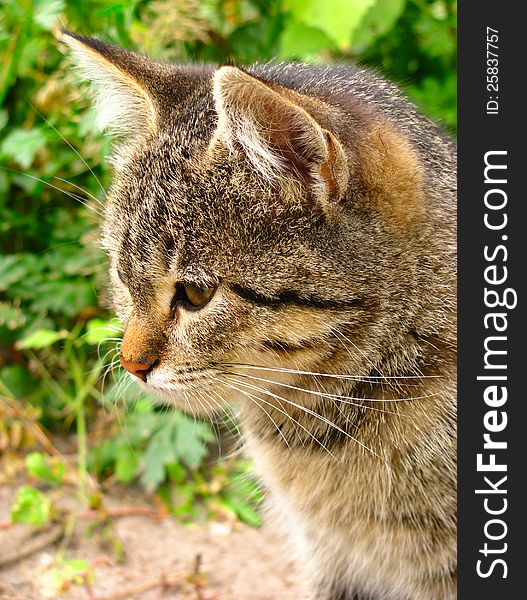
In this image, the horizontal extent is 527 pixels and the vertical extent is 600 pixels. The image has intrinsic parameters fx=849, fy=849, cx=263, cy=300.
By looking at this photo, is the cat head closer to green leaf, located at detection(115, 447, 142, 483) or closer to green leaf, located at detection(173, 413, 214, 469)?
green leaf, located at detection(173, 413, 214, 469)

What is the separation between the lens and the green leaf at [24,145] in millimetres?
2840

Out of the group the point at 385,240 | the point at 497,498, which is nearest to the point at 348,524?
the point at 497,498

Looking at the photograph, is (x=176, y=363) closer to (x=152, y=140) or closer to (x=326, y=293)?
(x=326, y=293)

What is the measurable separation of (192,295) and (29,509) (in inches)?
51.3

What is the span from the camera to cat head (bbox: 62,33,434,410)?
1744 millimetres

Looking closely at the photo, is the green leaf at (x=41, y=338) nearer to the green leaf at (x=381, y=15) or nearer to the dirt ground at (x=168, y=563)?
the dirt ground at (x=168, y=563)

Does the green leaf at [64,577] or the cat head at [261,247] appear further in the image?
the green leaf at [64,577]

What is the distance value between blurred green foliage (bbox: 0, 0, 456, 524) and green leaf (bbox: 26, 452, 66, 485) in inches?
0.7

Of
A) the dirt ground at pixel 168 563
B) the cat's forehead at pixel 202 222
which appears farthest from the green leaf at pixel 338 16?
the dirt ground at pixel 168 563

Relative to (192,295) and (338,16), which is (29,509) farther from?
(338,16)

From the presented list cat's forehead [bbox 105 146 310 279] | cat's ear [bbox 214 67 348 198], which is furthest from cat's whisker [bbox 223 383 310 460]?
cat's ear [bbox 214 67 348 198]

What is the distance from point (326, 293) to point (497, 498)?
60cm

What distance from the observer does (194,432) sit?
2.93 m

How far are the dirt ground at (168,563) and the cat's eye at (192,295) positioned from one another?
110 cm
